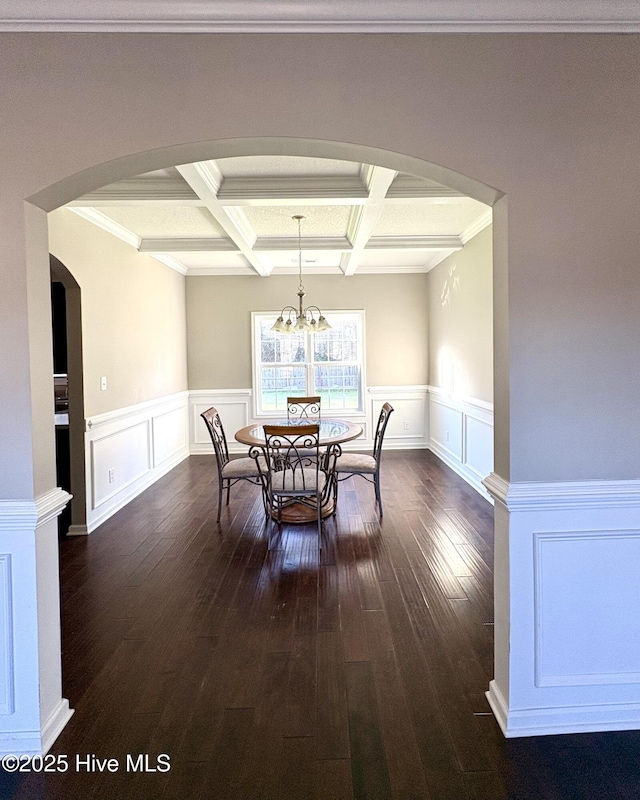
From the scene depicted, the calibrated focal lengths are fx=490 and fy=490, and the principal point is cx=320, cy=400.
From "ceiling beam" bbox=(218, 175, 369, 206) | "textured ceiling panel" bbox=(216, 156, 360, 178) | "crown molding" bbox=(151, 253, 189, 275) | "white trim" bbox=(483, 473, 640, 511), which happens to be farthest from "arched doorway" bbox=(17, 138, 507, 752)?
"crown molding" bbox=(151, 253, 189, 275)

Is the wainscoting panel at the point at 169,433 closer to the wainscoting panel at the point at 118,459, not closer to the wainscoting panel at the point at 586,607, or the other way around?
the wainscoting panel at the point at 118,459

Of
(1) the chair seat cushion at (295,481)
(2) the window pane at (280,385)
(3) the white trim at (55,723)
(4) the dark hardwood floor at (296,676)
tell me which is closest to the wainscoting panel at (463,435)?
(4) the dark hardwood floor at (296,676)

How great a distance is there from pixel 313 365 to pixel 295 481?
3.72 m

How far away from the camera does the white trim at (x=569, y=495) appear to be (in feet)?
5.98

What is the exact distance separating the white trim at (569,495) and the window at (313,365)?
5.63 meters

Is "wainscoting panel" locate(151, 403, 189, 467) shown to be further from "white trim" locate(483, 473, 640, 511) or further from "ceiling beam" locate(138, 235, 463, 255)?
"white trim" locate(483, 473, 640, 511)

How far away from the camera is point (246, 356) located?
7.41m

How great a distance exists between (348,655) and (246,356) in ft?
18.2

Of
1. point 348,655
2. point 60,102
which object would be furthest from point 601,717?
point 60,102

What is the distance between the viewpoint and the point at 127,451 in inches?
197

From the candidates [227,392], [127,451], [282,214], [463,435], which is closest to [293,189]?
[282,214]

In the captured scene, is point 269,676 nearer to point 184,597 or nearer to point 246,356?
point 184,597

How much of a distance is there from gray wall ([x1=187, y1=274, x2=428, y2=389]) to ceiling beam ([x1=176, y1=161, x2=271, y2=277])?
1324 millimetres

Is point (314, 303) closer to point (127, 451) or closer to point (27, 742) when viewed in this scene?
point (127, 451)
